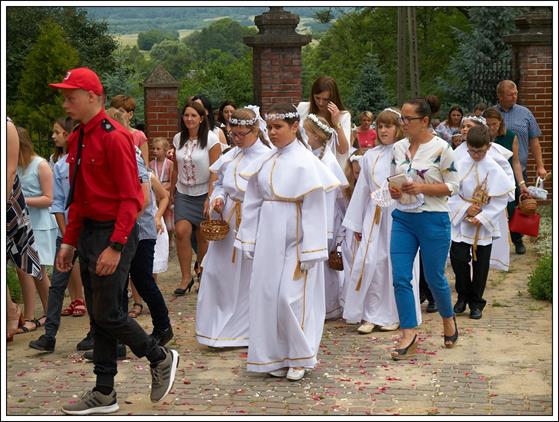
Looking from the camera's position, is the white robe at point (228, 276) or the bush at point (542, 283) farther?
the bush at point (542, 283)

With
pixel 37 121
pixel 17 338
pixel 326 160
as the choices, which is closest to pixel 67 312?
pixel 17 338

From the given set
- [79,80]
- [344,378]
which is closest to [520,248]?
[344,378]

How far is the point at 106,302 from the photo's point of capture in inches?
284

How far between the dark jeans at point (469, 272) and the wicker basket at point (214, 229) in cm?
248

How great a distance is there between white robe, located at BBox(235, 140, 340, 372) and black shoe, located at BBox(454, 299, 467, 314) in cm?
267

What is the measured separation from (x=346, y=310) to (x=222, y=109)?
4834 millimetres

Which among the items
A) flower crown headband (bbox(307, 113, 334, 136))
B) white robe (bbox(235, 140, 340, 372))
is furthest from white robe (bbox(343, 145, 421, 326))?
white robe (bbox(235, 140, 340, 372))

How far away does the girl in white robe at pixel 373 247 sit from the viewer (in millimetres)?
10180

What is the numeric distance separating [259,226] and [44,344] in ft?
6.68

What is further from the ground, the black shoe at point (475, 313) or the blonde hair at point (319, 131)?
the blonde hair at point (319, 131)

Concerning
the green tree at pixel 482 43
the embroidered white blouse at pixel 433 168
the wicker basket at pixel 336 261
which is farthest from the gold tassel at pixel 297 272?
the green tree at pixel 482 43

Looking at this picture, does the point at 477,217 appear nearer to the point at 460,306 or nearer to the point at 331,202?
the point at 460,306

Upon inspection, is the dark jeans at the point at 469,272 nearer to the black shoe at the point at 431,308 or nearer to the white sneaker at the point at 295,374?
the black shoe at the point at 431,308

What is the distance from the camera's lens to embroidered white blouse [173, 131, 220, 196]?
1154 cm
